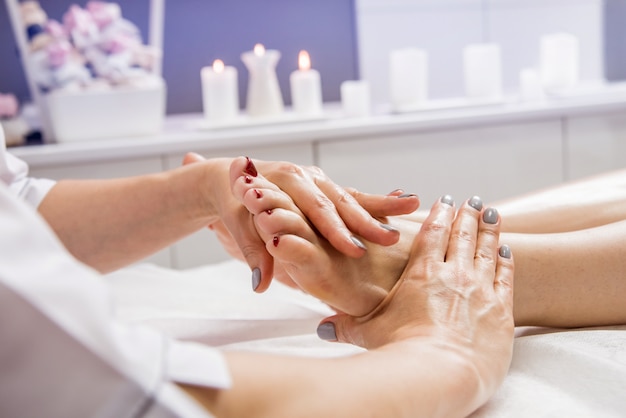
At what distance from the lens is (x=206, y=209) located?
1.14 metres

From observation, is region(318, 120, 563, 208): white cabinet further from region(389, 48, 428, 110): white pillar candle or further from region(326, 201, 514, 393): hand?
region(326, 201, 514, 393): hand

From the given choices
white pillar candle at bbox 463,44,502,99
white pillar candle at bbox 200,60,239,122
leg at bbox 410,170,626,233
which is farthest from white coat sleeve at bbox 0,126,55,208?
white pillar candle at bbox 463,44,502,99

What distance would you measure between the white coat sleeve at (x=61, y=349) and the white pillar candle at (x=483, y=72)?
2059 millimetres

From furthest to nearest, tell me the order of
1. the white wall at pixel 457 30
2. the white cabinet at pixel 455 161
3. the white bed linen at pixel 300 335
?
the white wall at pixel 457 30
the white cabinet at pixel 455 161
the white bed linen at pixel 300 335

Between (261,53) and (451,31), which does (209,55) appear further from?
(451,31)

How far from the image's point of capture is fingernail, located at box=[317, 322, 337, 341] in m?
0.91

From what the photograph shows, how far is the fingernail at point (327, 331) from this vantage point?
0.91m

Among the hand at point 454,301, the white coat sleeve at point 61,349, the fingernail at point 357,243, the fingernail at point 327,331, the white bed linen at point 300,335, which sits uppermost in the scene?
the white coat sleeve at point 61,349

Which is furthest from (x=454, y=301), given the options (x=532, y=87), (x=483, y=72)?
(x=532, y=87)

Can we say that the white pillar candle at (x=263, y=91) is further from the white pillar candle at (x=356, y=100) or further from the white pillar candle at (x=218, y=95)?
the white pillar candle at (x=356, y=100)

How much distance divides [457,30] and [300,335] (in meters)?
1.90

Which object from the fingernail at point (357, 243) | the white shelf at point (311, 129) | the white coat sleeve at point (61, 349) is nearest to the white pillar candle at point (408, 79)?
the white shelf at point (311, 129)

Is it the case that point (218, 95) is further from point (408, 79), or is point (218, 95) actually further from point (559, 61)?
point (559, 61)

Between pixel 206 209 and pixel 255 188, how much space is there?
0.24 m
